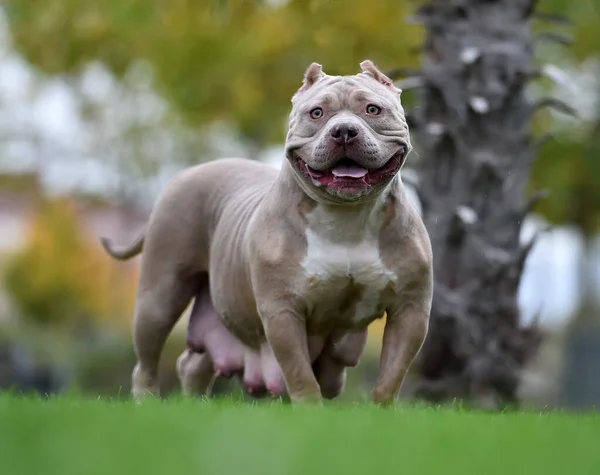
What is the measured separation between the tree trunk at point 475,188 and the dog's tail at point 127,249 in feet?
8.37

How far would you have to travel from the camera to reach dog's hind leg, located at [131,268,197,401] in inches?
243

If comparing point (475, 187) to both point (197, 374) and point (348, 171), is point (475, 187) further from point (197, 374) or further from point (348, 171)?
point (348, 171)

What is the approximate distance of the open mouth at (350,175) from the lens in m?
4.70

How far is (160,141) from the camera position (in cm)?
2222

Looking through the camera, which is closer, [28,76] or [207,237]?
[207,237]

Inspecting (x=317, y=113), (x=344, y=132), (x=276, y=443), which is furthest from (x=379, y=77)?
(x=276, y=443)

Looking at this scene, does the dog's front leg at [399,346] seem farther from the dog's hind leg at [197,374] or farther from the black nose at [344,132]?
the dog's hind leg at [197,374]

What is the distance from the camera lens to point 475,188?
8812 mm

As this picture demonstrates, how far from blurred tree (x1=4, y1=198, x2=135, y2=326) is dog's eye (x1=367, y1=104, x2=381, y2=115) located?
15734 mm

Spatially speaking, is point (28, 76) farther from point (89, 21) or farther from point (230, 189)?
point (230, 189)

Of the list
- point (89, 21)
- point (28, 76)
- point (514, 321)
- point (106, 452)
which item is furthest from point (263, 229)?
point (28, 76)

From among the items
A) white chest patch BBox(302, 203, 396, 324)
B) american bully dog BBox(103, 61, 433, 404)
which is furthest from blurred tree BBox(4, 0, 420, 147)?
white chest patch BBox(302, 203, 396, 324)

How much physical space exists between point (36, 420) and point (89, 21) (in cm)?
899

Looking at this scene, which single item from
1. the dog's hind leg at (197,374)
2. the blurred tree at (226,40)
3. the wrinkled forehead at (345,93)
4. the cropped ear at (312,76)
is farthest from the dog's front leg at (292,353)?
the blurred tree at (226,40)
